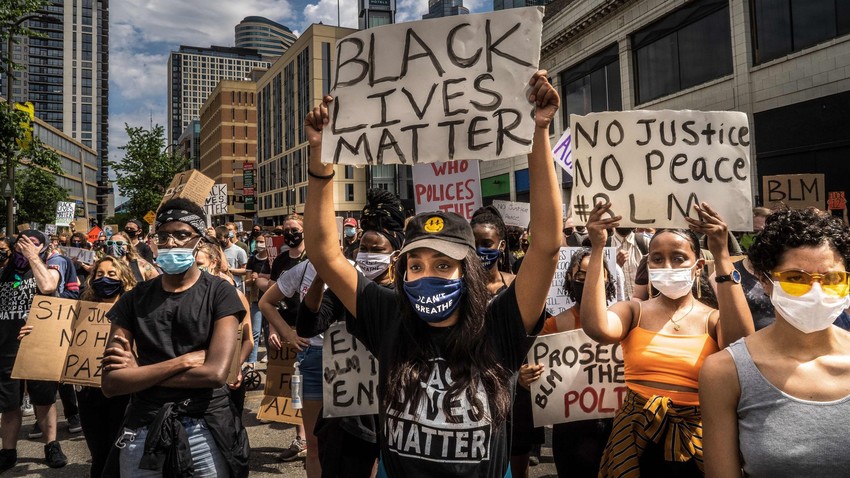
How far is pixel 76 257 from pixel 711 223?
9.01m

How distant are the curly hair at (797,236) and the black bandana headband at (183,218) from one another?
2.73 metres

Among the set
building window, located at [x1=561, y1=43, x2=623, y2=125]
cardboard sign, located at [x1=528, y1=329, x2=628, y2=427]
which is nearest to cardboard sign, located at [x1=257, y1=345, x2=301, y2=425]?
cardboard sign, located at [x1=528, y1=329, x2=628, y2=427]

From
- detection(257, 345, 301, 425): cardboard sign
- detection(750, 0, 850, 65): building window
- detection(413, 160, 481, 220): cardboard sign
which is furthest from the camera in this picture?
detection(750, 0, 850, 65): building window

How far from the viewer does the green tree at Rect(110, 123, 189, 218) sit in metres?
27.3

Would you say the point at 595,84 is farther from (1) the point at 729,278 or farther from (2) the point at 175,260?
(2) the point at 175,260

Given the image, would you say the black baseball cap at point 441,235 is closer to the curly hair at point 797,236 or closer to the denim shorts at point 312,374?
the curly hair at point 797,236

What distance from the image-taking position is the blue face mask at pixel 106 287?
4.45 metres

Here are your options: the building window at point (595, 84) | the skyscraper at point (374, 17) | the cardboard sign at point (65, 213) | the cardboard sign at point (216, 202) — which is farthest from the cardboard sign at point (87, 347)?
the skyscraper at point (374, 17)

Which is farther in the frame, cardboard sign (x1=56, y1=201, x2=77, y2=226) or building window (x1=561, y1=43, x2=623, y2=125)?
building window (x1=561, y1=43, x2=623, y2=125)

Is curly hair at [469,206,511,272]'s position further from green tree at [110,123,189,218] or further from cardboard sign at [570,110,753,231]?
green tree at [110,123,189,218]

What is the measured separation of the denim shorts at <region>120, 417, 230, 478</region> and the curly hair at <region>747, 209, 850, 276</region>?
2614 mm

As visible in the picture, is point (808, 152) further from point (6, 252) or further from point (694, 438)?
point (6, 252)

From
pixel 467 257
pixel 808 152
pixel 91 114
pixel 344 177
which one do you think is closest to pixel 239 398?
pixel 467 257

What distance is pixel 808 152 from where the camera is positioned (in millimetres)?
13672
